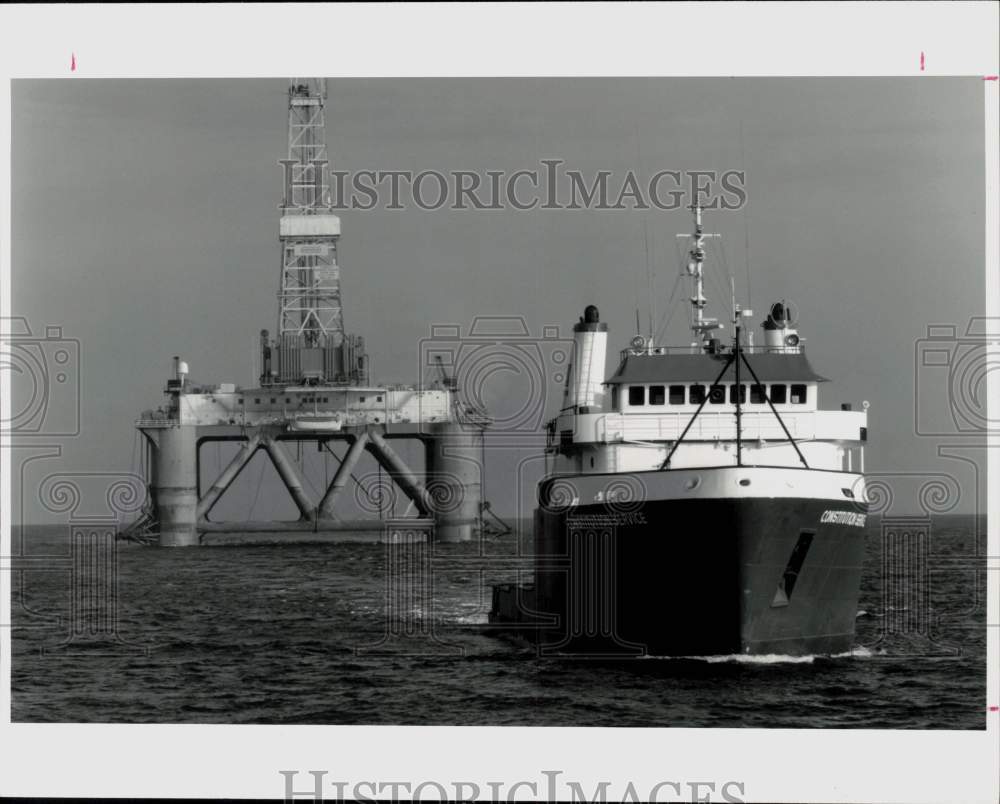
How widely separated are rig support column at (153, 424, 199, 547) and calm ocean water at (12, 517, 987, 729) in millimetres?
23607

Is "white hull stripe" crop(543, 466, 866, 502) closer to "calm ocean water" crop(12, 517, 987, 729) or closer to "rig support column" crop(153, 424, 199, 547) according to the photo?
"calm ocean water" crop(12, 517, 987, 729)

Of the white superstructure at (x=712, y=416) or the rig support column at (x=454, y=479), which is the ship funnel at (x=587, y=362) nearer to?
the white superstructure at (x=712, y=416)

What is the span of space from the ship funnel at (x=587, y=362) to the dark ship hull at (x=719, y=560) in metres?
4.80

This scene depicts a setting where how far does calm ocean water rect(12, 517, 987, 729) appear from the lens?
119ft

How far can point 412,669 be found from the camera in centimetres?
4322

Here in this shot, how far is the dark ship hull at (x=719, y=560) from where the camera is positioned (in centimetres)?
3838

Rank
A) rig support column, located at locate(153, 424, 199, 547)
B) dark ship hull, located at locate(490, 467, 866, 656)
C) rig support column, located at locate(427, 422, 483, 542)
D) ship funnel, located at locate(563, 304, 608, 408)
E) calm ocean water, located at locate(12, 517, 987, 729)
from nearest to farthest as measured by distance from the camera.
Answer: calm ocean water, located at locate(12, 517, 987, 729) → dark ship hull, located at locate(490, 467, 866, 656) → ship funnel, located at locate(563, 304, 608, 408) → rig support column, located at locate(427, 422, 483, 542) → rig support column, located at locate(153, 424, 199, 547)

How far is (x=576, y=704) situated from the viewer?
119 feet

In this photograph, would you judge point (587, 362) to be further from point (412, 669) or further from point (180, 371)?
point (180, 371)

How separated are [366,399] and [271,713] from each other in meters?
59.6

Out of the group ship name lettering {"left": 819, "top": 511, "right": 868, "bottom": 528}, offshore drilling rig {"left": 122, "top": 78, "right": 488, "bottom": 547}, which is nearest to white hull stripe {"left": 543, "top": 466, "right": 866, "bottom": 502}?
ship name lettering {"left": 819, "top": 511, "right": 868, "bottom": 528}

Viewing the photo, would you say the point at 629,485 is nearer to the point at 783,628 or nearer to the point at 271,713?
the point at 783,628

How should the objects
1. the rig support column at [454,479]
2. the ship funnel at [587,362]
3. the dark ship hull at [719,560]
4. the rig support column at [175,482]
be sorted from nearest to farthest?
the dark ship hull at [719,560], the ship funnel at [587,362], the rig support column at [454,479], the rig support column at [175,482]

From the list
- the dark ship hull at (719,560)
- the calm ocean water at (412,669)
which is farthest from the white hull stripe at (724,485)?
the calm ocean water at (412,669)
